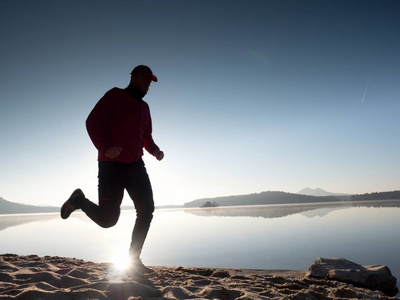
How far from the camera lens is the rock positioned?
326 centimetres

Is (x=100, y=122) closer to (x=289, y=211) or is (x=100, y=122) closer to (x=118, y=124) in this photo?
(x=118, y=124)

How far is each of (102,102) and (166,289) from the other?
2.19m

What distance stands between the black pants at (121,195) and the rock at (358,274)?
2296 mm

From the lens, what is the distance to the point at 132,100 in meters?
3.46

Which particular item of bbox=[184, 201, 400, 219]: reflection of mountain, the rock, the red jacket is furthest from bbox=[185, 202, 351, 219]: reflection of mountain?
the red jacket

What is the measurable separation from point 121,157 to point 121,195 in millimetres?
440

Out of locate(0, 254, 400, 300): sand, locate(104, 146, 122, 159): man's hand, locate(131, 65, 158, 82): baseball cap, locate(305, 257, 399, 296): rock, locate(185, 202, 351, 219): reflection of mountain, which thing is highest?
locate(131, 65, 158, 82): baseball cap

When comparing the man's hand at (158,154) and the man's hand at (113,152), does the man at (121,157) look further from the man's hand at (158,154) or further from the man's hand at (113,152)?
the man's hand at (158,154)

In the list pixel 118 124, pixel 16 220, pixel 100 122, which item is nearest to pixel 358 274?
pixel 118 124

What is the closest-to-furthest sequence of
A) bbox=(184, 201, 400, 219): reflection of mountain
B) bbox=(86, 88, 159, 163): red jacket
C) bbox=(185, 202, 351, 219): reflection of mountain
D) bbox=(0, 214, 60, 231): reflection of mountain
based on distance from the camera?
bbox=(86, 88, 159, 163): red jacket, bbox=(184, 201, 400, 219): reflection of mountain, bbox=(185, 202, 351, 219): reflection of mountain, bbox=(0, 214, 60, 231): reflection of mountain

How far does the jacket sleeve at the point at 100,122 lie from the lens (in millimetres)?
3078

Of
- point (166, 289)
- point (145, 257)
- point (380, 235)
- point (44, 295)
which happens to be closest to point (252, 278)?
point (166, 289)

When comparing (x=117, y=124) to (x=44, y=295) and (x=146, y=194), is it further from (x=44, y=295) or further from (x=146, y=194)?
(x=44, y=295)

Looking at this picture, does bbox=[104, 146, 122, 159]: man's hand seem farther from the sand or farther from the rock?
the rock
